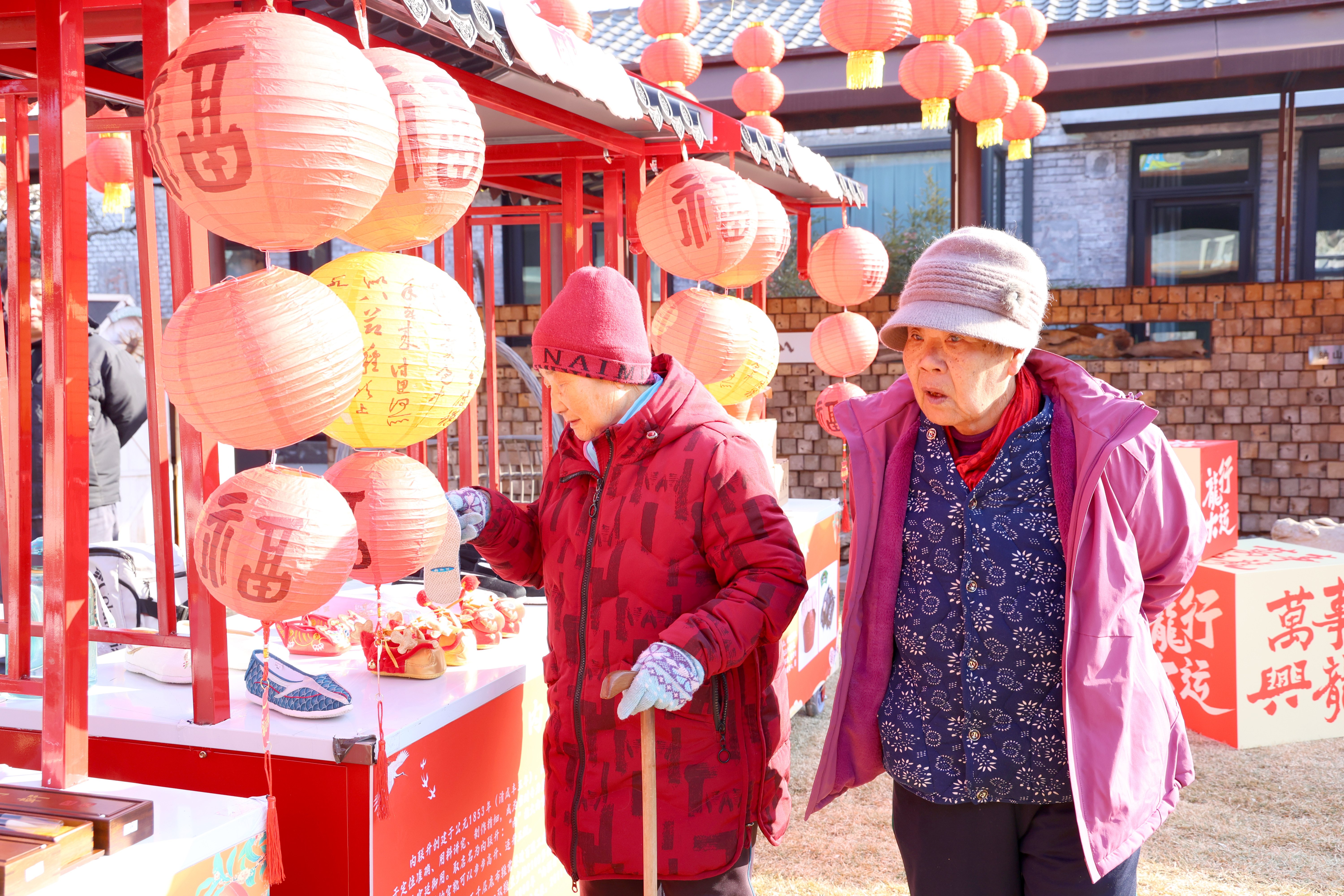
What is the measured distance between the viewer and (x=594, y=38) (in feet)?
37.8

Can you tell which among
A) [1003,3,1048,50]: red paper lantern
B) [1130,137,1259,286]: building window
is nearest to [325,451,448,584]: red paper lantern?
[1003,3,1048,50]: red paper lantern

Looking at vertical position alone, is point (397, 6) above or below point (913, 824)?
above

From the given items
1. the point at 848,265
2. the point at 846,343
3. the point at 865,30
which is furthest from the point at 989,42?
the point at 846,343

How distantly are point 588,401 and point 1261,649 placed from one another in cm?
397

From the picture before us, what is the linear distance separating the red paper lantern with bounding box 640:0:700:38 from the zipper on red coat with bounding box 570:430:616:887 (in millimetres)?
4907

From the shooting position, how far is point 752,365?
3.40 meters

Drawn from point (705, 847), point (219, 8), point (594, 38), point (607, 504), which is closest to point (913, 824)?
point (705, 847)

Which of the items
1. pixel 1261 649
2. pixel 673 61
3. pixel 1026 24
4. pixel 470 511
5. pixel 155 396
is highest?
pixel 1026 24

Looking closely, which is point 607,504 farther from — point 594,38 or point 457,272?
point 594,38

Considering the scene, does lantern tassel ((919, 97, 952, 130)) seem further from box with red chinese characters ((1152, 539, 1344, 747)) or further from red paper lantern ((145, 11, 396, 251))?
red paper lantern ((145, 11, 396, 251))

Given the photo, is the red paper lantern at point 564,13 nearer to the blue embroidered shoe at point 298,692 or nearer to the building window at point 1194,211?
the blue embroidered shoe at point 298,692

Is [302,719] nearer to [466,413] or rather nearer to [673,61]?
[466,413]

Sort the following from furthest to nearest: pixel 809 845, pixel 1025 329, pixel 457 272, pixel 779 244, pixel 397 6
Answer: pixel 457 272, pixel 809 845, pixel 779 244, pixel 397 6, pixel 1025 329

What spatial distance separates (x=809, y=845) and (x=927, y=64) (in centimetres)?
404
